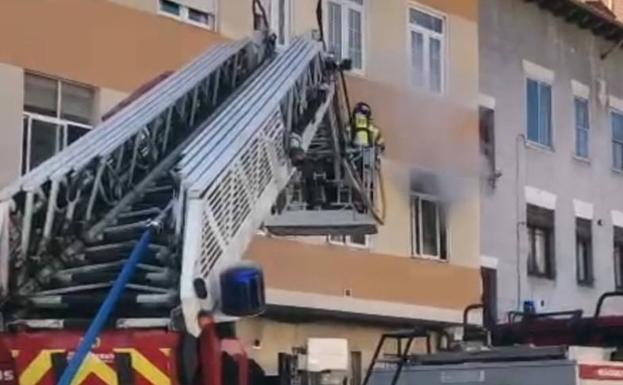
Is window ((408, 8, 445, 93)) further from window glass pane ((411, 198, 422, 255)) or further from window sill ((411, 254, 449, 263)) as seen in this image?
window sill ((411, 254, 449, 263))

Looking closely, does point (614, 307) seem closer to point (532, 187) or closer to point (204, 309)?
point (532, 187)

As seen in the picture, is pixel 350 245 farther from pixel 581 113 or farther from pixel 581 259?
pixel 581 113

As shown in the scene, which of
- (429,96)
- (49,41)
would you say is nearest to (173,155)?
(49,41)

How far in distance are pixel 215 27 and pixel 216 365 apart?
10.6 m

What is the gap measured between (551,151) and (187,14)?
9.79m

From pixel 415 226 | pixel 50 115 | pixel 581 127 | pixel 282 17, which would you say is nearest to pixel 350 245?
pixel 415 226

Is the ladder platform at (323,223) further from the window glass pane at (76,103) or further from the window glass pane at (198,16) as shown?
the window glass pane at (198,16)

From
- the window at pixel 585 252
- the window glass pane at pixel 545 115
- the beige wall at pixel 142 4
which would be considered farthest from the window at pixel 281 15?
the window at pixel 585 252

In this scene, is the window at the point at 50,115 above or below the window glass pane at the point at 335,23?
below

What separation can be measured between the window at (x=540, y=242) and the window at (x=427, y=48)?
4272 mm

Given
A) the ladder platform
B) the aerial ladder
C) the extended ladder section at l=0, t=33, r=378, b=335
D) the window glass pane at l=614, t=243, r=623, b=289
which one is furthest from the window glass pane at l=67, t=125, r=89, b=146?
the window glass pane at l=614, t=243, r=623, b=289

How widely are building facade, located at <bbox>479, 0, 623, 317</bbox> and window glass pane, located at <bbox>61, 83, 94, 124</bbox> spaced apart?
28.9 feet

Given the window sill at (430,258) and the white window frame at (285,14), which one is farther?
the window sill at (430,258)

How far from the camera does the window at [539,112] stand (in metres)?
22.8
